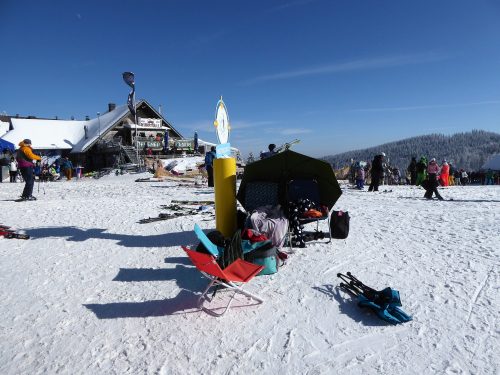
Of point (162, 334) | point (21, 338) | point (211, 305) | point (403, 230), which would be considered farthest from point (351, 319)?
point (403, 230)

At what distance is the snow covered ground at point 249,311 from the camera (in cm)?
263

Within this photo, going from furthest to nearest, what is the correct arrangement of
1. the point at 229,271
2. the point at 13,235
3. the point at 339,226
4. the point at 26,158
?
the point at 26,158, the point at 13,235, the point at 339,226, the point at 229,271

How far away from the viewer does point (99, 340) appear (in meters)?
2.92

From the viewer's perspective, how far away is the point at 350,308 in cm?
345

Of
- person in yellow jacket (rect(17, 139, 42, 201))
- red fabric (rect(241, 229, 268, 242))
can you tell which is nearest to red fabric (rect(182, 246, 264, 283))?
red fabric (rect(241, 229, 268, 242))

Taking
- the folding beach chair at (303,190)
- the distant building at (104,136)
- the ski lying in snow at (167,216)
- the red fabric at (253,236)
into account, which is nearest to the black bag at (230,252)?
the red fabric at (253,236)

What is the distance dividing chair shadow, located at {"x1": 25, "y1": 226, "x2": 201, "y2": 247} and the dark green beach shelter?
135 cm

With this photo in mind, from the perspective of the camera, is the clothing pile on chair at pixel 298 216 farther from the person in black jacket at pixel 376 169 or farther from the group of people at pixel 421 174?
the person in black jacket at pixel 376 169

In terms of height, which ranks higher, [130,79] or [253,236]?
[130,79]

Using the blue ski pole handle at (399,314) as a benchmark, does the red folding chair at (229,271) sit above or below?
above

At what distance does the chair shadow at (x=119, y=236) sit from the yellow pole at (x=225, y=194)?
800mm

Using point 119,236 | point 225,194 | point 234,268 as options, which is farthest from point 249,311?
point 119,236

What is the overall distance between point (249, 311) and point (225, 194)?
2.33 metres

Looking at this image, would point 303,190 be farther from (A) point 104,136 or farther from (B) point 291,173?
(A) point 104,136
